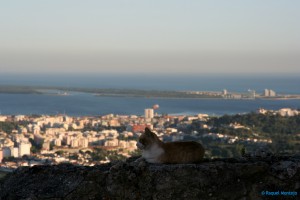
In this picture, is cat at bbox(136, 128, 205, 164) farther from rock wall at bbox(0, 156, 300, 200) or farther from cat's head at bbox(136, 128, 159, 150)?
rock wall at bbox(0, 156, 300, 200)

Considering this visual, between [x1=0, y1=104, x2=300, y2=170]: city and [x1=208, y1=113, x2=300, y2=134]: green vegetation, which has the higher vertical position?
[x1=208, y1=113, x2=300, y2=134]: green vegetation

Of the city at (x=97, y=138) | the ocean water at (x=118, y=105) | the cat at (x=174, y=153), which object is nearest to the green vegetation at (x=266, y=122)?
the city at (x=97, y=138)

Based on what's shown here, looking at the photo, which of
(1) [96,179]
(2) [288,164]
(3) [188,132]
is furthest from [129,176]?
(3) [188,132]

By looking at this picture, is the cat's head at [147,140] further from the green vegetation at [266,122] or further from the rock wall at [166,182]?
the green vegetation at [266,122]

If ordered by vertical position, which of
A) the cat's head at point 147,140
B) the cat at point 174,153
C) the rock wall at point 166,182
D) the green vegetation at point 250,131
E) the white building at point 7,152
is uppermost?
the cat's head at point 147,140

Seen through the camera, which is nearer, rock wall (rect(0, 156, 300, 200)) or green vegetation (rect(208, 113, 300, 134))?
rock wall (rect(0, 156, 300, 200))

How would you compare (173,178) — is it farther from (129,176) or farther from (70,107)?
(70,107)

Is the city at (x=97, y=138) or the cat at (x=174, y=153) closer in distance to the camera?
the cat at (x=174, y=153)

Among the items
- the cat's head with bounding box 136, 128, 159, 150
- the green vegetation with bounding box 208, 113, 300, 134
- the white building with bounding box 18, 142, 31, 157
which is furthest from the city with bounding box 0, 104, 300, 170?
the cat's head with bounding box 136, 128, 159, 150
